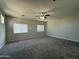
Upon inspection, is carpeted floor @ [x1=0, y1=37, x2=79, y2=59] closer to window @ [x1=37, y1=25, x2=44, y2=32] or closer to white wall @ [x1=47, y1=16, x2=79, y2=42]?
white wall @ [x1=47, y1=16, x2=79, y2=42]

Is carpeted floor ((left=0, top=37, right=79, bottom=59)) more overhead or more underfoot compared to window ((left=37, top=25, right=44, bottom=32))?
more underfoot

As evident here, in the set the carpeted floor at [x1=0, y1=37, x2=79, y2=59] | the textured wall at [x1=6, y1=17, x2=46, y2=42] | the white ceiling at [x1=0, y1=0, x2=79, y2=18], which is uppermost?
the white ceiling at [x1=0, y1=0, x2=79, y2=18]

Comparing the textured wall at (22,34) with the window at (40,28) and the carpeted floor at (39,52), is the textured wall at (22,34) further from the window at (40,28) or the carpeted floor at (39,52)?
the carpeted floor at (39,52)

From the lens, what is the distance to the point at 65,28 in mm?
6555

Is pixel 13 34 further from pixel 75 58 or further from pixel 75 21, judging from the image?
pixel 75 21

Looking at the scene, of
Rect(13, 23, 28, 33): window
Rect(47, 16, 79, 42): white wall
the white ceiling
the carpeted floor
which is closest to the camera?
the white ceiling

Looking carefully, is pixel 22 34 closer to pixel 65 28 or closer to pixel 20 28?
pixel 20 28

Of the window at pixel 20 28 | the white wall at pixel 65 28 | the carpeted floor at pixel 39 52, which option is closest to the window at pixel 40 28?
the white wall at pixel 65 28

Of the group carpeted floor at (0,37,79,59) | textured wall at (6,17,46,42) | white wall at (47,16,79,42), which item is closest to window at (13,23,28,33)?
textured wall at (6,17,46,42)

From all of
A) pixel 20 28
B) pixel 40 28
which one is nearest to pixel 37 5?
pixel 20 28

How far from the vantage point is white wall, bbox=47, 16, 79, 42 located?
5.57 metres

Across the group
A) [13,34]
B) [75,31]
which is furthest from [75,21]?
[13,34]

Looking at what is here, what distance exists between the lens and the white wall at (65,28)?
557 cm

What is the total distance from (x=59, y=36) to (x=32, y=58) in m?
5.57
